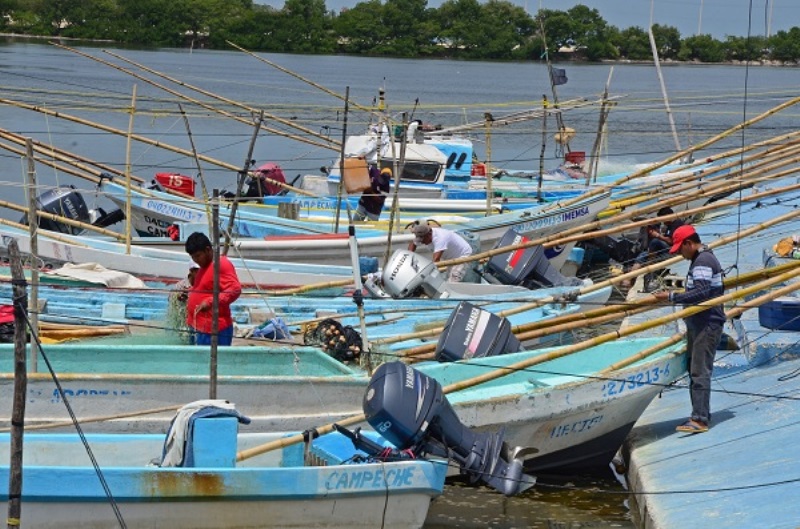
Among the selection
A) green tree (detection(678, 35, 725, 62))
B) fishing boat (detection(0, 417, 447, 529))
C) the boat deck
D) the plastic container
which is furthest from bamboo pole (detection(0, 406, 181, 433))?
green tree (detection(678, 35, 725, 62))

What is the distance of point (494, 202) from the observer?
22.6m

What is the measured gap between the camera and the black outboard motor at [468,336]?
11.6 m

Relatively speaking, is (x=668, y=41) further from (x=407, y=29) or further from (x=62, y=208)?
(x=62, y=208)

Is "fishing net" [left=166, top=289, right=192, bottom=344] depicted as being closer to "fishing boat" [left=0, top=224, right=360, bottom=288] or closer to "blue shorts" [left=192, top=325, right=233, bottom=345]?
"blue shorts" [left=192, top=325, right=233, bottom=345]

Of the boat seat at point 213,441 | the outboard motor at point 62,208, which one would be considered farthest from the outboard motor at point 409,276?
the outboard motor at point 62,208

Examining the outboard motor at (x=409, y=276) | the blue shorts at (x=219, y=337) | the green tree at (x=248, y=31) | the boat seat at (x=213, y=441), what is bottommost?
the boat seat at (x=213, y=441)

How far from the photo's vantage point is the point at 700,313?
34.8 feet

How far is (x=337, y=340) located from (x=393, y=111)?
2888cm

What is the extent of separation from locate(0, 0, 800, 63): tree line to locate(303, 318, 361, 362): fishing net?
243 feet

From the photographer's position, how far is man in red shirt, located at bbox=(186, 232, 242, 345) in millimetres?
10906

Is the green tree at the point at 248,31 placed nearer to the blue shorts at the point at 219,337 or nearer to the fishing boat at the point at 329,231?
the fishing boat at the point at 329,231

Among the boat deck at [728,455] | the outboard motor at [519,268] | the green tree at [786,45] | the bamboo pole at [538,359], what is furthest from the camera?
the green tree at [786,45]

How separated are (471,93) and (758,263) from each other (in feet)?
156

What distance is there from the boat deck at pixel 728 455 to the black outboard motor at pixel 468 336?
1.46 meters
